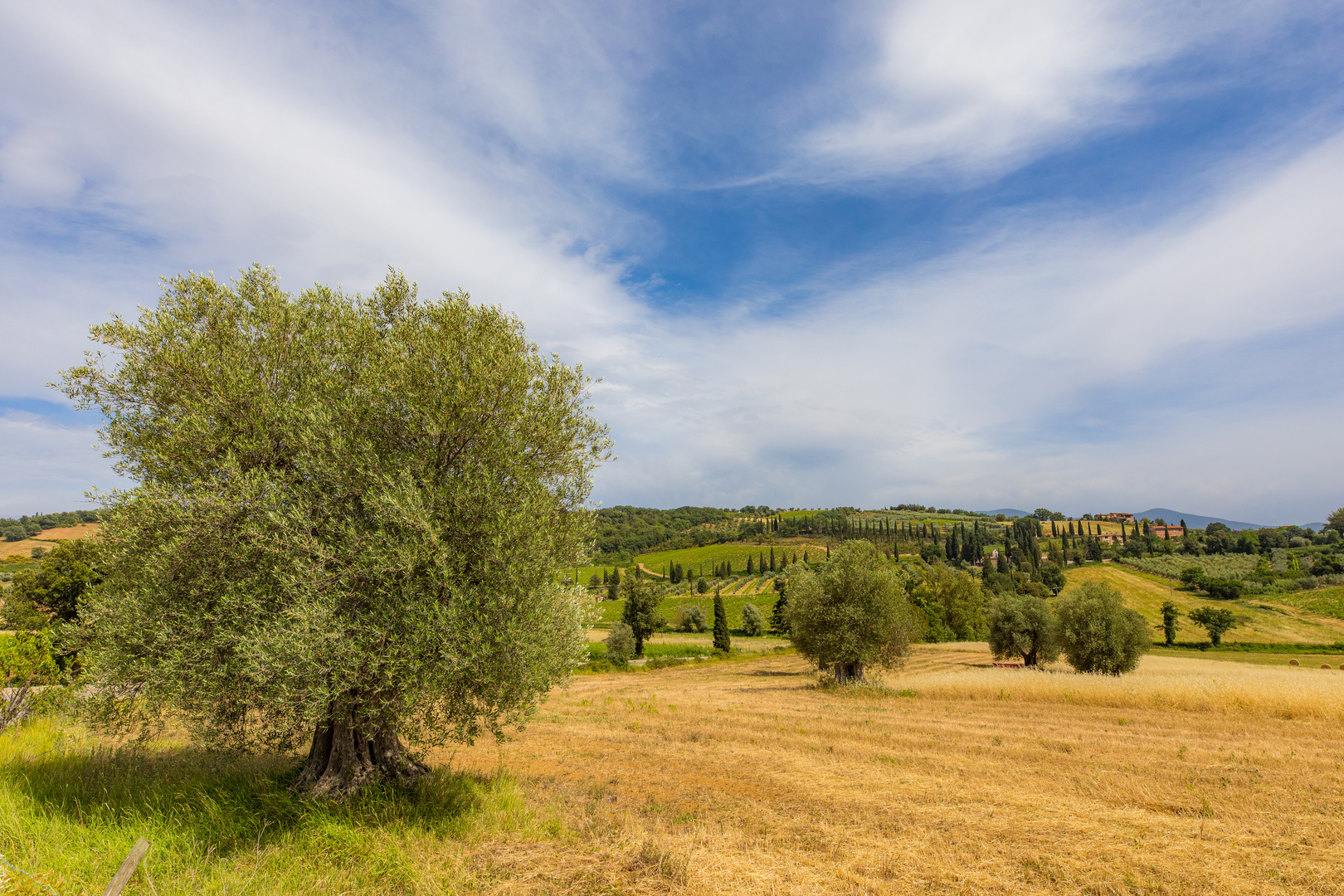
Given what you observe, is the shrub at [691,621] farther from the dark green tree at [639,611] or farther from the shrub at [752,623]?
the dark green tree at [639,611]

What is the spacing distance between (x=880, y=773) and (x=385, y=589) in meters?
15.2

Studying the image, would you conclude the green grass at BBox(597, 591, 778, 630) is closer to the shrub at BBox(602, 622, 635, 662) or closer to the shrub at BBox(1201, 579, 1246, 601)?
the shrub at BBox(602, 622, 635, 662)

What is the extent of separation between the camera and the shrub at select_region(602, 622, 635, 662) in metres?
64.8

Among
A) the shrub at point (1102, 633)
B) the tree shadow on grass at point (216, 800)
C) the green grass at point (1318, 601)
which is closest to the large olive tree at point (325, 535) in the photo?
the tree shadow on grass at point (216, 800)

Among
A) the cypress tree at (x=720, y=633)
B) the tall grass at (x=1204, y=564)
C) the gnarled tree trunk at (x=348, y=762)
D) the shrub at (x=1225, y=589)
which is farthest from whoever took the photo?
the tall grass at (x=1204, y=564)

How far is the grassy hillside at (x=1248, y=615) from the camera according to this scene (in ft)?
272

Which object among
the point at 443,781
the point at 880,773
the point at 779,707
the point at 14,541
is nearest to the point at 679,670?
the point at 779,707

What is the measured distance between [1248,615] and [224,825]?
13805 cm

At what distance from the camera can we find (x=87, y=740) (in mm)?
14719

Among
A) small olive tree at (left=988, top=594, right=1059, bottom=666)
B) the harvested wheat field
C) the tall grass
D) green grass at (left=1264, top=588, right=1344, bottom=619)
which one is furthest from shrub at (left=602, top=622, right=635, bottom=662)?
the tall grass

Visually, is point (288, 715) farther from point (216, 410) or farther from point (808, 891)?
point (808, 891)

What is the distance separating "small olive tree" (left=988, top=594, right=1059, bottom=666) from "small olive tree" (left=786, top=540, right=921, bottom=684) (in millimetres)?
24773

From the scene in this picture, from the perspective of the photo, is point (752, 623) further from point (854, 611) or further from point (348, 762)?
point (348, 762)

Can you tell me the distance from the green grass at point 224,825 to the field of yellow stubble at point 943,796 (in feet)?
4.41
